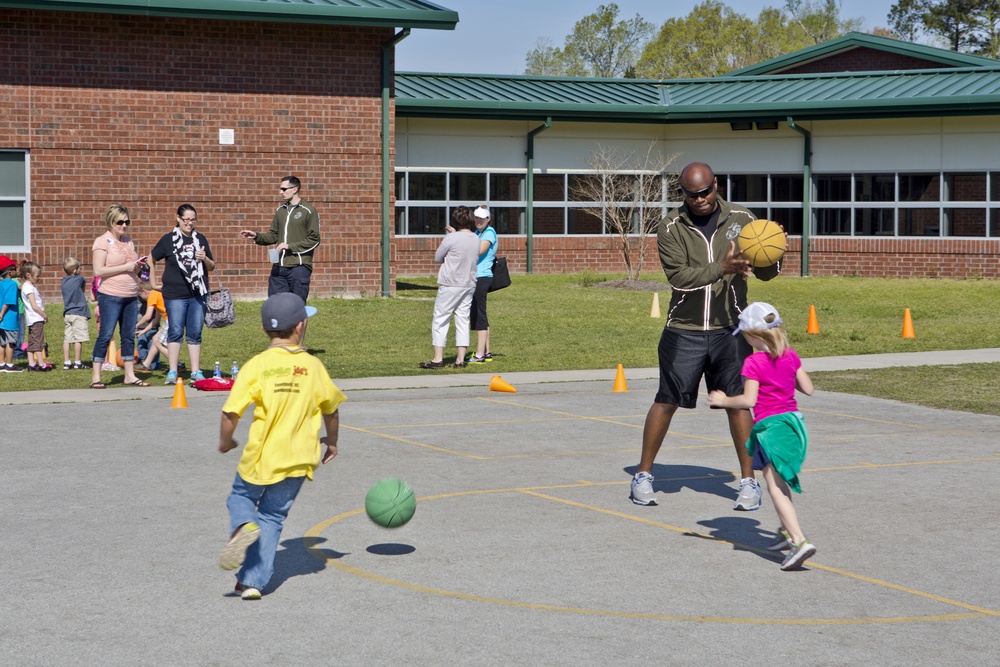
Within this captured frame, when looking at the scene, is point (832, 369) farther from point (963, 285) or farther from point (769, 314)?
point (963, 285)

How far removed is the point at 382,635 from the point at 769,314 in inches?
112

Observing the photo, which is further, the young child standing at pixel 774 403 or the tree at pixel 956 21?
the tree at pixel 956 21

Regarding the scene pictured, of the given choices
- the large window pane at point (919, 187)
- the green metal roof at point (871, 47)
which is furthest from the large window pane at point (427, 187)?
the green metal roof at point (871, 47)

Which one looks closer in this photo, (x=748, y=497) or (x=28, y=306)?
(x=748, y=497)

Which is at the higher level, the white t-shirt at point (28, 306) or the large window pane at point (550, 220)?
the large window pane at point (550, 220)

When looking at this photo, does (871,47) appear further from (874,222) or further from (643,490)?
(643,490)

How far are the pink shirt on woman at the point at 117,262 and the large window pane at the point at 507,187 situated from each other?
21.7m

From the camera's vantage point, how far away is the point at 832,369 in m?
16.7

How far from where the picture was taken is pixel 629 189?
116 ft

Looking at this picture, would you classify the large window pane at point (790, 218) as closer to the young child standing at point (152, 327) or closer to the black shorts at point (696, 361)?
the young child standing at point (152, 327)

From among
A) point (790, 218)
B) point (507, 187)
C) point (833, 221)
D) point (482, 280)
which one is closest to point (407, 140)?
point (507, 187)

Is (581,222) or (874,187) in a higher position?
(874,187)

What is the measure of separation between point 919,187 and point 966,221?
1.46 metres

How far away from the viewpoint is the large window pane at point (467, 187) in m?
35.0
